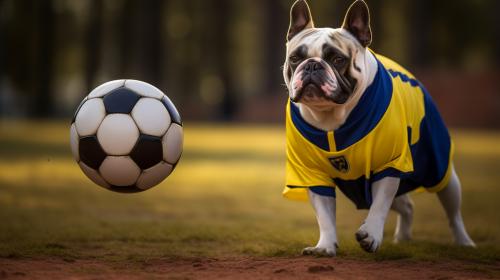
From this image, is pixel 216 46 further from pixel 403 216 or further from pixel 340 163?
pixel 340 163

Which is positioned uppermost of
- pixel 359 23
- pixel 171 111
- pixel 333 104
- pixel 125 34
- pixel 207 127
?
pixel 125 34

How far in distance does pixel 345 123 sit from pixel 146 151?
1.59 m

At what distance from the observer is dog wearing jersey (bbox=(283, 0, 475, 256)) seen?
207 inches

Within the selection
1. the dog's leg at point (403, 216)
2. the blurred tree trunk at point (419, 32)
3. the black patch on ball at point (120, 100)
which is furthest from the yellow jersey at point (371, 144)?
the blurred tree trunk at point (419, 32)

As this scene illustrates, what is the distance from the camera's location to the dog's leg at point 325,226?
5.39 m

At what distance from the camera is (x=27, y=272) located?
457 cm

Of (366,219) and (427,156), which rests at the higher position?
(427,156)

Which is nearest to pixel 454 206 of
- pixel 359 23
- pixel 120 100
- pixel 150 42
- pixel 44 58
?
pixel 359 23

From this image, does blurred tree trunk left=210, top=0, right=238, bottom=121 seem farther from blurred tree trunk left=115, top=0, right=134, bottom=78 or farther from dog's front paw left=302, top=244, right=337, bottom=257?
dog's front paw left=302, top=244, right=337, bottom=257

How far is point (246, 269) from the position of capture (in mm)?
4824

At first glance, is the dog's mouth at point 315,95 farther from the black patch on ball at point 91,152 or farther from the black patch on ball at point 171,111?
the black patch on ball at point 91,152

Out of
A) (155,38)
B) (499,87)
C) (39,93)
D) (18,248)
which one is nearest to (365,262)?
(18,248)

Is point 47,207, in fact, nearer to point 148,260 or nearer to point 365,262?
point 148,260

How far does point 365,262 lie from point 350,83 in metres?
1.27
